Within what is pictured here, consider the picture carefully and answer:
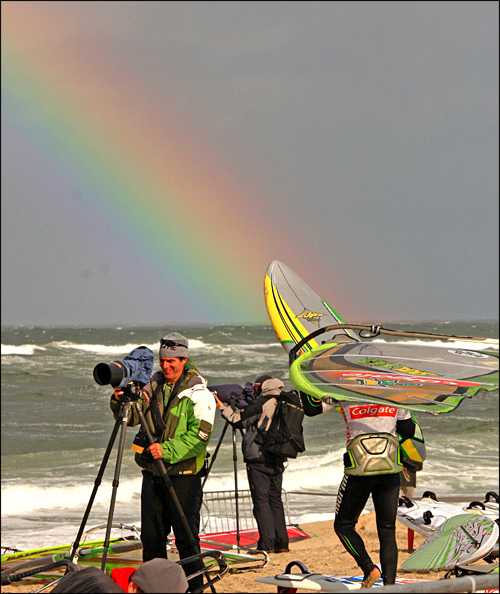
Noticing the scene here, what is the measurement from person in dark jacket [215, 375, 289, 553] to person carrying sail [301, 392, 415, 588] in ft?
8.00

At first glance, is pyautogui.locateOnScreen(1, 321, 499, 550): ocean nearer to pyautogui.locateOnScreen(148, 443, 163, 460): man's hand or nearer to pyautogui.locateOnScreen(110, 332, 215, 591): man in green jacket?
pyautogui.locateOnScreen(110, 332, 215, 591): man in green jacket

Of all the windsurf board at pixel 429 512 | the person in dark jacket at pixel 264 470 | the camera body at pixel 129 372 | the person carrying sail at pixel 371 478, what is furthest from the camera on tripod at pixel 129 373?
the windsurf board at pixel 429 512

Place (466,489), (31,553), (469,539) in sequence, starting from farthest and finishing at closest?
(466,489)
(31,553)
(469,539)

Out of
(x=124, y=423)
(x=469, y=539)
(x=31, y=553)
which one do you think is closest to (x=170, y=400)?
(x=124, y=423)

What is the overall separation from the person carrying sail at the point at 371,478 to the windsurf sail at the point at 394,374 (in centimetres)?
13

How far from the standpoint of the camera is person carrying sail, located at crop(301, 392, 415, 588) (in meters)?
3.97

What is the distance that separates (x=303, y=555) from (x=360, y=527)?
5.86 ft

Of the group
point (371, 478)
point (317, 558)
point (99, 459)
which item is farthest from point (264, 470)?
point (99, 459)

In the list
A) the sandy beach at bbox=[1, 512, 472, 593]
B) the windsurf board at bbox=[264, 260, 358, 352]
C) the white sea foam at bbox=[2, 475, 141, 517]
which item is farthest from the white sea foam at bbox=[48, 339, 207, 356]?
the windsurf board at bbox=[264, 260, 358, 352]

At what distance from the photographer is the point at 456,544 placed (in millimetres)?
4711

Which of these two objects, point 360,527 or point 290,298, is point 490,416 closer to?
point 360,527

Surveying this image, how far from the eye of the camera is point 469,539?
182 inches

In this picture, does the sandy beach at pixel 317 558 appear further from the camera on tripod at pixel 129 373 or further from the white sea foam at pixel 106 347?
the white sea foam at pixel 106 347

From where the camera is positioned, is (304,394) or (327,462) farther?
(327,462)
